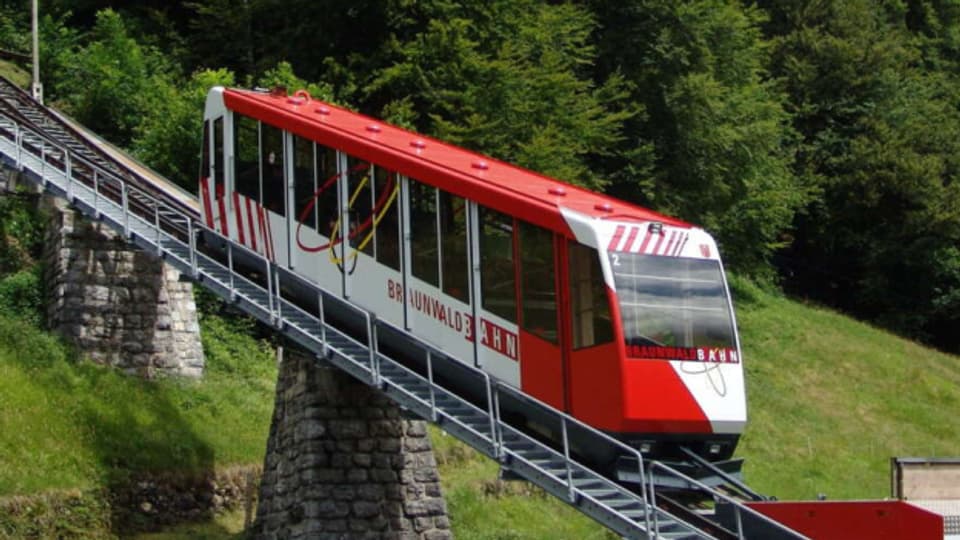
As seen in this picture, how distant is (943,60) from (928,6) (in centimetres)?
320

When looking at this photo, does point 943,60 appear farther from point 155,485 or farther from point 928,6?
point 155,485

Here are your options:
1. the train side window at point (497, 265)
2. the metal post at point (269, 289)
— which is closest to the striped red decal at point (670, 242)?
the train side window at point (497, 265)

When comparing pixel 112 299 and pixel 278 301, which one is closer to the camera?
pixel 278 301

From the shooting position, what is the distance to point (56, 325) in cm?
2653

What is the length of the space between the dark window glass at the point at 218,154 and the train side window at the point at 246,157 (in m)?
0.45

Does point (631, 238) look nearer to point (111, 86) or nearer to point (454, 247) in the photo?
point (454, 247)

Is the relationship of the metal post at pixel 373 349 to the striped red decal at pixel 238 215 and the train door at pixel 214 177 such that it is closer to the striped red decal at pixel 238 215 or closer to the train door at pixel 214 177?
the striped red decal at pixel 238 215

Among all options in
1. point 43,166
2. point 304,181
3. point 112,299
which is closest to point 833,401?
point 112,299

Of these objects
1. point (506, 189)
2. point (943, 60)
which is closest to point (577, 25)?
point (506, 189)

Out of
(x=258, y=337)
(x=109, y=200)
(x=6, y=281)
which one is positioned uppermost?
(x=109, y=200)

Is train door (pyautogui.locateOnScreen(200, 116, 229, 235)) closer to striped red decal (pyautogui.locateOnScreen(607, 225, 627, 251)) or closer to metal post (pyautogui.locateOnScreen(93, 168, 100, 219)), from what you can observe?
metal post (pyautogui.locateOnScreen(93, 168, 100, 219))

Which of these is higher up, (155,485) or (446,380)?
(446,380)

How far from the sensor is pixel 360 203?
67.2 feet

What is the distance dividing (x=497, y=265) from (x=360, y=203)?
2.87m
